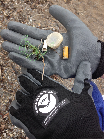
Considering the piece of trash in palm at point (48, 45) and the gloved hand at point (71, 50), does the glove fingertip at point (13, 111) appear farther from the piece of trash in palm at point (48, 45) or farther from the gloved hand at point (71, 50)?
the piece of trash in palm at point (48, 45)

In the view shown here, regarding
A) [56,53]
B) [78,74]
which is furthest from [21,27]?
[78,74]

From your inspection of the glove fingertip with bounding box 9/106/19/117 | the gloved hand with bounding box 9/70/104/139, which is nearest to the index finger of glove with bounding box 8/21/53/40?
the gloved hand with bounding box 9/70/104/139

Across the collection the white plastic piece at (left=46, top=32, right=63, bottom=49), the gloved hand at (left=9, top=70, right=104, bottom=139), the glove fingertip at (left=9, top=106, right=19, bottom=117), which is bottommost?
the glove fingertip at (left=9, top=106, right=19, bottom=117)

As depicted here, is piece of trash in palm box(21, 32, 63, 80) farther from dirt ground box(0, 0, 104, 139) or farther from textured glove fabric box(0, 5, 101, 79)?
dirt ground box(0, 0, 104, 139)

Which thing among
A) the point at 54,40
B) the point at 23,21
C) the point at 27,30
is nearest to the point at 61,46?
the point at 54,40

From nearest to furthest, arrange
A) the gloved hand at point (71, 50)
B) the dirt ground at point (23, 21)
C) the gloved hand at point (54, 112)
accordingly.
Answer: the gloved hand at point (54, 112), the gloved hand at point (71, 50), the dirt ground at point (23, 21)

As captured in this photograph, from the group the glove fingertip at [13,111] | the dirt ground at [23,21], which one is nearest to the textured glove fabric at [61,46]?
the glove fingertip at [13,111]

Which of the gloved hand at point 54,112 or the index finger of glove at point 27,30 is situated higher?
the index finger of glove at point 27,30
